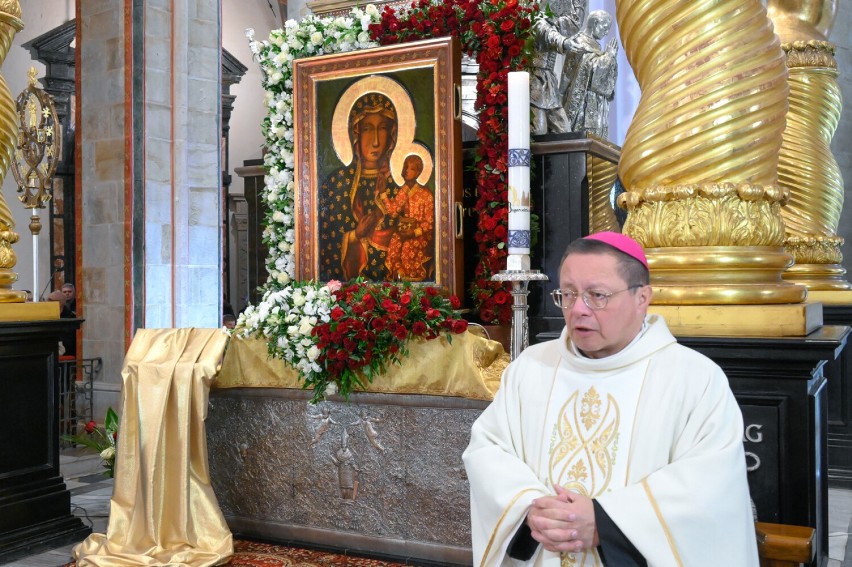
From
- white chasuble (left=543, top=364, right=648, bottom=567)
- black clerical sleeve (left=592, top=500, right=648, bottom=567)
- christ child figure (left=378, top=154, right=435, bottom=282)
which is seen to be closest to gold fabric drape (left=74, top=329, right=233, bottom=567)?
christ child figure (left=378, top=154, right=435, bottom=282)

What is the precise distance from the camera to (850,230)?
877 cm

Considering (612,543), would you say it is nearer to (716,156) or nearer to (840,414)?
(716,156)

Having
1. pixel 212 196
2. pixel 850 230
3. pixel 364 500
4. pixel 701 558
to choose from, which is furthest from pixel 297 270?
pixel 850 230

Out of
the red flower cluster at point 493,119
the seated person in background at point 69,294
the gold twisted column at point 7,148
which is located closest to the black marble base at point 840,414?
the red flower cluster at point 493,119

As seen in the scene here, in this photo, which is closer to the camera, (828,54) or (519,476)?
(519,476)

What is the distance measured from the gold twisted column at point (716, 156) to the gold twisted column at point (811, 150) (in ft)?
9.97

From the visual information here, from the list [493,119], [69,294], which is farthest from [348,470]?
[69,294]

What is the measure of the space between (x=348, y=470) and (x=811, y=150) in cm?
393

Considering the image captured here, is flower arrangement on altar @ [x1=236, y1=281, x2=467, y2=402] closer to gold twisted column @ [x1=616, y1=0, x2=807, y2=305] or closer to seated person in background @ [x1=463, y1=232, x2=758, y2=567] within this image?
gold twisted column @ [x1=616, y1=0, x2=807, y2=305]

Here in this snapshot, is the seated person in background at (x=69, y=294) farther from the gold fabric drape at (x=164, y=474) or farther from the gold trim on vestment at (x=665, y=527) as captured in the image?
the gold trim on vestment at (x=665, y=527)

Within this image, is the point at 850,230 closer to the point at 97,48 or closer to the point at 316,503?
the point at 316,503

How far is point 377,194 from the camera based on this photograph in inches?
226

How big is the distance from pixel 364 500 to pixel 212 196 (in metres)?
5.53

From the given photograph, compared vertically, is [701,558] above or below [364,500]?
above
